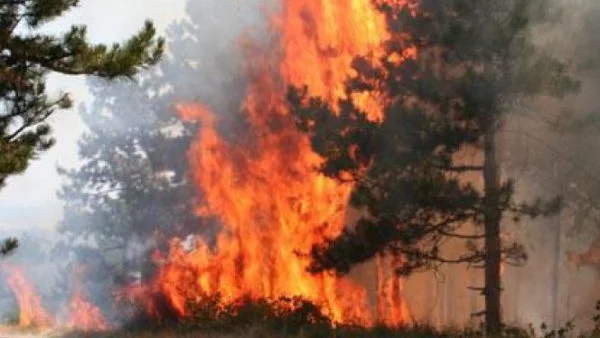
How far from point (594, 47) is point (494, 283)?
14.6ft

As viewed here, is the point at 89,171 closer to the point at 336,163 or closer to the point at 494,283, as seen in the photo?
the point at 336,163

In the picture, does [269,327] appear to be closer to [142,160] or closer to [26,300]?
[26,300]

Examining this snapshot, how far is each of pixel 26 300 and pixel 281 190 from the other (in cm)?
793

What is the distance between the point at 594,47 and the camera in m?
14.4

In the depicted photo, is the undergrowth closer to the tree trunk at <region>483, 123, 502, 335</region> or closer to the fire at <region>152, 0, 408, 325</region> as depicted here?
the tree trunk at <region>483, 123, 502, 335</region>

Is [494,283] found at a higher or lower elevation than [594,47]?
lower

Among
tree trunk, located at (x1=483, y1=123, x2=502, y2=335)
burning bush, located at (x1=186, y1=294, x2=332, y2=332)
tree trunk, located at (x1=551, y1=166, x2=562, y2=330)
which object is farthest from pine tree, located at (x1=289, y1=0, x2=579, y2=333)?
tree trunk, located at (x1=551, y1=166, x2=562, y2=330)

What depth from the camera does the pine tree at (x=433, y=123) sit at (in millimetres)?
13203

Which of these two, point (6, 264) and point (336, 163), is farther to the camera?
point (6, 264)

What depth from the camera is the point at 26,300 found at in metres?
21.3

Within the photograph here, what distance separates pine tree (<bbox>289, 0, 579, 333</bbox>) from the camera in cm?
1320

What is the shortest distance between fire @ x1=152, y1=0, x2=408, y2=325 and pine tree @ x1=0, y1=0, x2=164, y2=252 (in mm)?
5836

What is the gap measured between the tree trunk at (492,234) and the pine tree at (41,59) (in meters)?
5.81

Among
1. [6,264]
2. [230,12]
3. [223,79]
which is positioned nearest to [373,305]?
[223,79]
